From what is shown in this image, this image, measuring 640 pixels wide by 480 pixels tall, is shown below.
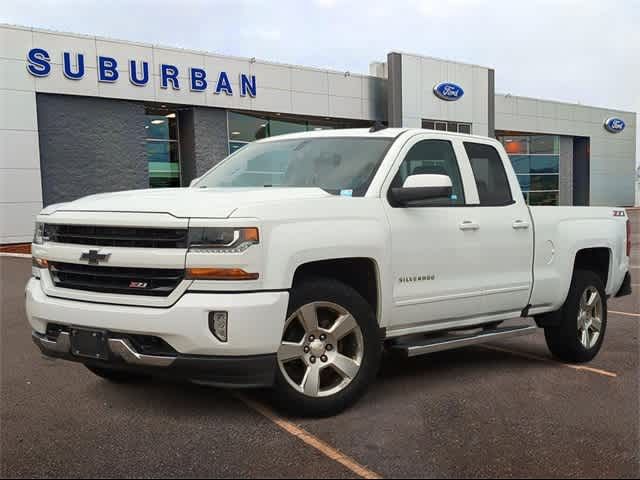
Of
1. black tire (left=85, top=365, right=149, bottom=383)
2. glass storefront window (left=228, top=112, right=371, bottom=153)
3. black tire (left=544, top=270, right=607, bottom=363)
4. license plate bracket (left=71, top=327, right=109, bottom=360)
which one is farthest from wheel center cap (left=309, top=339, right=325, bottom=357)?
glass storefront window (left=228, top=112, right=371, bottom=153)

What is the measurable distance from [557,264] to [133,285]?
373 cm

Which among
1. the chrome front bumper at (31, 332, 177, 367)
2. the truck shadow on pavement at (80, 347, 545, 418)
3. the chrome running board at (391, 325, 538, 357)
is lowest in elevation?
the truck shadow on pavement at (80, 347, 545, 418)

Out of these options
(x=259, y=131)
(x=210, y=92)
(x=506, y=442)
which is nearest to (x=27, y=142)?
(x=210, y=92)

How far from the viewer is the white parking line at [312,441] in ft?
11.2

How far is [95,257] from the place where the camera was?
3955mm

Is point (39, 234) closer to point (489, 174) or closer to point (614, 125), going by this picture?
point (489, 174)

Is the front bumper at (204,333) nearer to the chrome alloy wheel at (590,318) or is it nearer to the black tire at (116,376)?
the black tire at (116,376)

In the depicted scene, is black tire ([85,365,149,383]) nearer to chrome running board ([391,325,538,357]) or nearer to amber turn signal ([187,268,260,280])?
amber turn signal ([187,268,260,280])

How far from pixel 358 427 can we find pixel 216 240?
57.3 inches

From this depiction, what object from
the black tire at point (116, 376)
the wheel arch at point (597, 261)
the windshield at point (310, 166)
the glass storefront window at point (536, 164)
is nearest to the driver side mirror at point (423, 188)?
the windshield at point (310, 166)

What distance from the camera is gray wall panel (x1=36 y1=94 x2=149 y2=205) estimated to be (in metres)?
20.1

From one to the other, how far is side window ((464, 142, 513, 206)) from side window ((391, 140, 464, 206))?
214 mm

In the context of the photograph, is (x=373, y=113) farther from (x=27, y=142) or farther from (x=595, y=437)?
(x=595, y=437)

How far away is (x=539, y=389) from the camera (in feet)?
16.6
